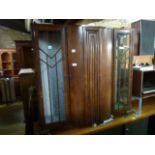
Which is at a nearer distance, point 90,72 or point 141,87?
point 90,72

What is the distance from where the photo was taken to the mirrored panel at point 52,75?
179cm

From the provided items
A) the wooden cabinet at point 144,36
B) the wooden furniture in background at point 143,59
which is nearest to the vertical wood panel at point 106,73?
the wooden cabinet at point 144,36

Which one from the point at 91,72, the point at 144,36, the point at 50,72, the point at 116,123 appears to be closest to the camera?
the point at 50,72

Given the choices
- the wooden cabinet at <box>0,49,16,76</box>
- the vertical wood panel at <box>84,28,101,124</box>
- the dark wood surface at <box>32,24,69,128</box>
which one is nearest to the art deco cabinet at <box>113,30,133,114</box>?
the vertical wood panel at <box>84,28,101,124</box>

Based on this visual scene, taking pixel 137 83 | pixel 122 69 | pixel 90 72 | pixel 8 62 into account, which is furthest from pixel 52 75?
pixel 8 62

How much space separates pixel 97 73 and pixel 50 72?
2.18 feet

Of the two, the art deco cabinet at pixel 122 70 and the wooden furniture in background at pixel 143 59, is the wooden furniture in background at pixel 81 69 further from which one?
the wooden furniture in background at pixel 143 59

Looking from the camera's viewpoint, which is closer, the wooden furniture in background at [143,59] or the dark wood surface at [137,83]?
the dark wood surface at [137,83]

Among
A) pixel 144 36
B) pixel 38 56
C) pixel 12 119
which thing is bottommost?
pixel 12 119

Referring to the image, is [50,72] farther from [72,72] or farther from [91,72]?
[91,72]

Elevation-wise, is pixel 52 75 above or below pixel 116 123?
above

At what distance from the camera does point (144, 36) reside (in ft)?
8.20

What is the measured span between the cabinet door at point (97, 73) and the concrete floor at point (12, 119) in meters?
1.76
